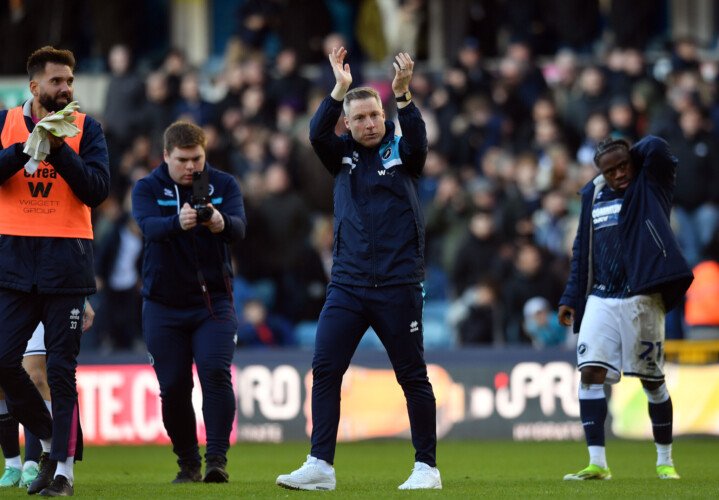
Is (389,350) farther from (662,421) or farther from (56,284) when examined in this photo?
(662,421)

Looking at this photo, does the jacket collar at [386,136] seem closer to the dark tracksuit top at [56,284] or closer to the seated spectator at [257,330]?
the dark tracksuit top at [56,284]

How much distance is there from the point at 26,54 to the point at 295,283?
25.5 feet

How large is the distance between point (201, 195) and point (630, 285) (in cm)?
307

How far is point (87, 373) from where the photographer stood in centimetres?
1677

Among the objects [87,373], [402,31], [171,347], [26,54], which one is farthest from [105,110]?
[171,347]

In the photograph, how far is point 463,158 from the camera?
20.3m

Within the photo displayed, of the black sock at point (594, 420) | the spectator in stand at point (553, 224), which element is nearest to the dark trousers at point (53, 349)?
the black sock at point (594, 420)

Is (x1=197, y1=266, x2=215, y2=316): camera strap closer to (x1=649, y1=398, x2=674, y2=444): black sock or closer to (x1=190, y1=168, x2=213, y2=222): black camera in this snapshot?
(x1=190, y1=168, x2=213, y2=222): black camera

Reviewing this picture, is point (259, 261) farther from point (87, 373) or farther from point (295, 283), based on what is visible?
point (87, 373)

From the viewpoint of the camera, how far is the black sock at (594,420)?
10977mm

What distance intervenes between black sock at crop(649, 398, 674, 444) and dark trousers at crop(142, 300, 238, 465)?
301cm

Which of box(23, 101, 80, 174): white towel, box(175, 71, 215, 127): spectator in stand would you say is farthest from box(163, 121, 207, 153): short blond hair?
box(175, 71, 215, 127): spectator in stand

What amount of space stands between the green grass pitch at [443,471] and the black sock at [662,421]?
33 centimetres

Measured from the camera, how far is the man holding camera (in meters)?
10.9
